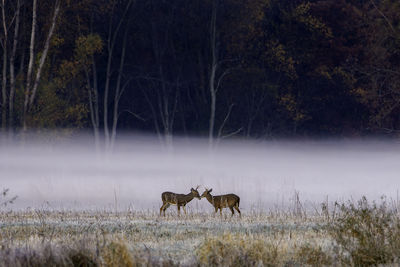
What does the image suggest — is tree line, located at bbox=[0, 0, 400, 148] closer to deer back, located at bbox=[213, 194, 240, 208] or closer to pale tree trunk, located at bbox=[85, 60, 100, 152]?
pale tree trunk, located at bbox=[85, 60, 100, 152]

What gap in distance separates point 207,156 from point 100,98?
27.8 feet

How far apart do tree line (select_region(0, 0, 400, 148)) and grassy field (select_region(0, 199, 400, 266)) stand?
24650 mm

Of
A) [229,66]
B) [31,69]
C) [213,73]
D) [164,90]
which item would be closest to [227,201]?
[31,69]

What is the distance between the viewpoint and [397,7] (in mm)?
39906

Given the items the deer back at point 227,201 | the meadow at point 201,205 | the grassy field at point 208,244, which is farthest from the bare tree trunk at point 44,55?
the grassy field at point 208,244

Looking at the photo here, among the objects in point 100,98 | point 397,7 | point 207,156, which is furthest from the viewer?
point 100,98

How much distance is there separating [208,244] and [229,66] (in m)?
36.9

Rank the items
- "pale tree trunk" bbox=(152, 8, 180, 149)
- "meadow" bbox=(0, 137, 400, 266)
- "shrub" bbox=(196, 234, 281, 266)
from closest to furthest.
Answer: "shrub" bbox=(196, 234, 281, 266), "meadow" bbox=(0, 137, 400, 266), "pale tree trunk" bbox=(152, 8, 180, 149)

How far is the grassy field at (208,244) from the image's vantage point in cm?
1102

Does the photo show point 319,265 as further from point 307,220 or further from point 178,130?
point 178,130

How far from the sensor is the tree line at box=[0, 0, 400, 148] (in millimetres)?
43281

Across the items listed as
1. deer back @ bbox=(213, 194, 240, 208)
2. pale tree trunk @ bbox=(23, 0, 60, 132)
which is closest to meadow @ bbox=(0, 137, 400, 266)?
deer back @ bbox=(213, 194, 240, 208)

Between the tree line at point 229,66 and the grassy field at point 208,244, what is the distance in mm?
24650

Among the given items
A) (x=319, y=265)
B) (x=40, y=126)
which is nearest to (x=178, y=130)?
(x=40, y=126)
